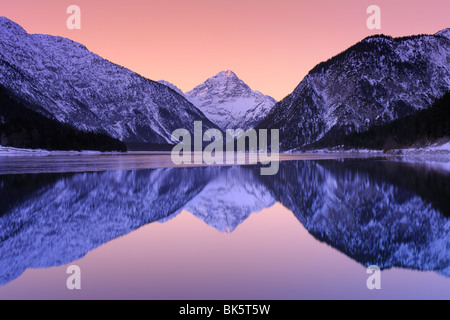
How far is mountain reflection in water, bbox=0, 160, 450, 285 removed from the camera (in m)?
15.3

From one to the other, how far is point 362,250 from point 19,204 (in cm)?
2064

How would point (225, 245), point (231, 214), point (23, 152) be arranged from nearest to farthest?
1. point (225, 245)
2. point (231, 214)
3. point (23, 152)

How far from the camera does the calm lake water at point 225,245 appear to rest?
Result: 461 inches

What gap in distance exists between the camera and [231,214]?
81.6ft

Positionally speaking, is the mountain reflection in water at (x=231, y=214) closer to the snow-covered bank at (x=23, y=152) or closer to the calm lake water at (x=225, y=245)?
the calm lake water at (x=225, y=245)

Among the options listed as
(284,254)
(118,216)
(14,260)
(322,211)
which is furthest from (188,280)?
(322,211)

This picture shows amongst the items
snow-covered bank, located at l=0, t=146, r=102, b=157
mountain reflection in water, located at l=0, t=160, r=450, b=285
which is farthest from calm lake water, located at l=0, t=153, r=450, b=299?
snow-covered bank, located at l=0, t=146, r=102, b=157

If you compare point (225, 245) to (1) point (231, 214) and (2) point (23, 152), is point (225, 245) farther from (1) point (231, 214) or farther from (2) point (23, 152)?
(2) point (23, 152)

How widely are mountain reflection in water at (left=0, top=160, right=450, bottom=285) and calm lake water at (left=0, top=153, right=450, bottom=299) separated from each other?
0.07 meters

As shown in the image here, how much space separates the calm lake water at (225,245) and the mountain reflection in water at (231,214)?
0.07 meters

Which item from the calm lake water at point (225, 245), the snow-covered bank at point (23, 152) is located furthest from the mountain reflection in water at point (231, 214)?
the snow-covered bank at point (23, 152)

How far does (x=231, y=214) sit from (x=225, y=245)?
302 inches

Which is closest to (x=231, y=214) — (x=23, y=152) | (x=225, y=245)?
(x=225, y=245)

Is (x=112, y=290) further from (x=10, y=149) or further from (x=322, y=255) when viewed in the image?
(x=10, y=149)
